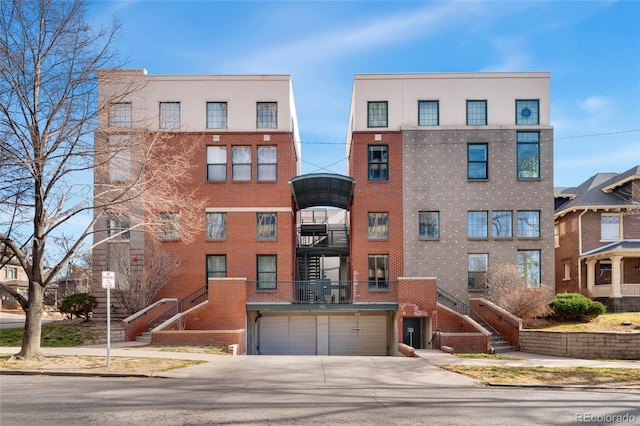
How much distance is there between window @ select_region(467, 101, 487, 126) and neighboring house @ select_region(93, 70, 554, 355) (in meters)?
0.11

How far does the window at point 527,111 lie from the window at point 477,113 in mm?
1703

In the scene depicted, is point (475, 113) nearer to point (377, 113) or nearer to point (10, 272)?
point (377, 113)

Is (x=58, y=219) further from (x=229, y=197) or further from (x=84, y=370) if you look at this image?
(x=229, y=197)

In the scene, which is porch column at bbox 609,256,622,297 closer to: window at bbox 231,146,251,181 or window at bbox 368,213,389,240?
window at bbox 368,213,389,240

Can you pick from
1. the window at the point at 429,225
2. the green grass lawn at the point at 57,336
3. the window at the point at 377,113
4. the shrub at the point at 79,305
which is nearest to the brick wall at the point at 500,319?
the window at the point at 429,225

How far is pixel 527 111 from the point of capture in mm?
28484

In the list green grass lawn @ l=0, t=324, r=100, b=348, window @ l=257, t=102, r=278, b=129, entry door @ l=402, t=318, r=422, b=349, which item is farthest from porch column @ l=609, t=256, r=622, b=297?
green grass lawn @ l=0, t=324, r=100, b=348

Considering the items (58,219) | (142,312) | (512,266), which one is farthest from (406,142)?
(58,219)

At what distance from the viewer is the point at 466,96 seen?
28.5 metres

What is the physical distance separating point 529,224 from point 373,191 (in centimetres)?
825

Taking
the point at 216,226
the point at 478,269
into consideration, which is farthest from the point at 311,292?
the point at 478,269

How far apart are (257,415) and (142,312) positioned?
16351 millimetres

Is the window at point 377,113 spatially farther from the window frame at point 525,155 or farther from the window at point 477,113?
the window frame at point 525,155

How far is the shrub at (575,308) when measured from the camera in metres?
22.7
